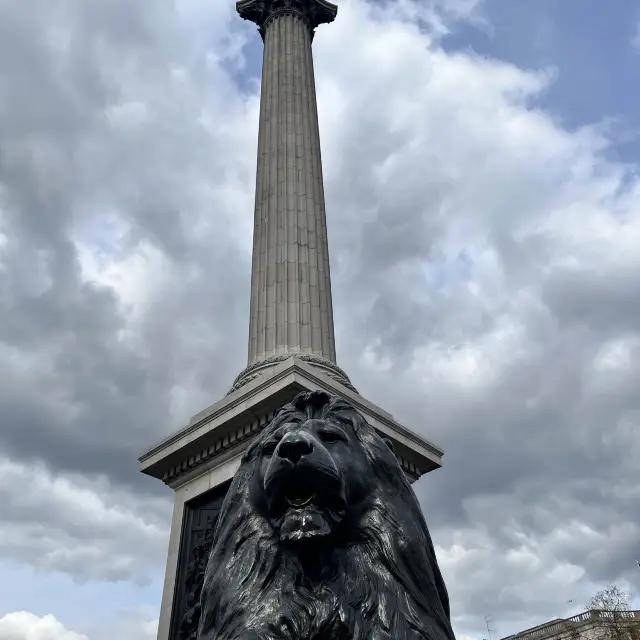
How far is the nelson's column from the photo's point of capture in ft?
29.4

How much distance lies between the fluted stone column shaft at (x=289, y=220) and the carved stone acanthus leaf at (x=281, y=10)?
92 cm

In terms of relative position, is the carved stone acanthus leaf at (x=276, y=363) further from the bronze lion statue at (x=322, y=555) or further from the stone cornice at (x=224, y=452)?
the bronze lion statue at (x=322, y=555)

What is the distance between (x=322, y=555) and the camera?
343cm

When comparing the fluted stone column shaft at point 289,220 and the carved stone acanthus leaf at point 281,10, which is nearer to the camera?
the fluted stone column shaft at point 289,220

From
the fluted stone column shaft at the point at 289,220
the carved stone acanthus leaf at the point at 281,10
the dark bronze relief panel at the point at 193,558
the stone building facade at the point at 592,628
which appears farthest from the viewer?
the stone building facade at the point at 592,628

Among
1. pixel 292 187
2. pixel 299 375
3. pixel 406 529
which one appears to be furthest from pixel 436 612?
pixel 292 187

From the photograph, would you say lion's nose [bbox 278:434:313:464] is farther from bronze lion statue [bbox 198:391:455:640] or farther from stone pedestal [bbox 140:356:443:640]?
stone pedestal [bbox 140:356:443:640]

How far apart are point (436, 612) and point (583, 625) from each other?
36057 millimetres

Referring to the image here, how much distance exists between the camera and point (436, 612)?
351cm

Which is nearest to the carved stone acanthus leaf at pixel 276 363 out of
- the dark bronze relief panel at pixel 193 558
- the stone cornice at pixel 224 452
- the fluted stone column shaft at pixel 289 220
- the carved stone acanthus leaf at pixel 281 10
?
the fluted stone column shaft at pixel 289 220

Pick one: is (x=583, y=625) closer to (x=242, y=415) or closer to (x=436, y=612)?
(x=242, y=415)

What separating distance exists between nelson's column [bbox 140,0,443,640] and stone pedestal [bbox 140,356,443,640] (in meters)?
0.02

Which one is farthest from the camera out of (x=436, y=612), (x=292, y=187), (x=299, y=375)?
(x=292, y=187)

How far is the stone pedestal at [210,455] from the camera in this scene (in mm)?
8758
